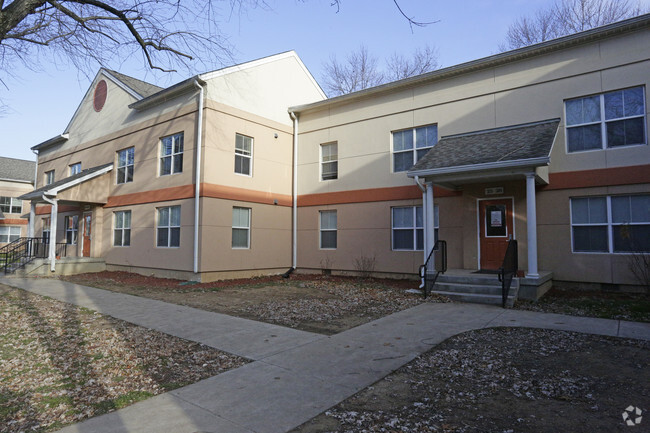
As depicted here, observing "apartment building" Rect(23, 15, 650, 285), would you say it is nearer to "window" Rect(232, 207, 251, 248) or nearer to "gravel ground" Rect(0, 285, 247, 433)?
"window" Rect(232, 207, 251, 248)

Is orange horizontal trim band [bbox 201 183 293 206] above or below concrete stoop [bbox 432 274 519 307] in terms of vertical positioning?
above

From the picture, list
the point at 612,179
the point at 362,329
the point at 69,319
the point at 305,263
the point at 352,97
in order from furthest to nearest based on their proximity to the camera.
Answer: the point at 305,263 → the point at 352,97 → the point at 612,179 → the point at 69,319 → the point at 362,329

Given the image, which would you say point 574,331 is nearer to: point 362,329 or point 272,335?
point 362,329

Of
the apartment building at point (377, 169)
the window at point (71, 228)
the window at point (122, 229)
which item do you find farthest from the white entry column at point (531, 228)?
the window at point (71, 228)

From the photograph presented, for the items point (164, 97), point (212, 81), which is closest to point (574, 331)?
point (212, 81)

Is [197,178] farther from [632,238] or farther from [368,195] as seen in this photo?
[632,238]

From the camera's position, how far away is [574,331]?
7.04 m

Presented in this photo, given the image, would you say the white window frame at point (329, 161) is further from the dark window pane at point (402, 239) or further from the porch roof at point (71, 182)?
the porch roof at point (71, 182)

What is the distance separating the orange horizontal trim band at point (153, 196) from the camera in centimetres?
1458

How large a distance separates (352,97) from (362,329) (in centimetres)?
1071

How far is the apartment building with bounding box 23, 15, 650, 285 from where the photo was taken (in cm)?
1066

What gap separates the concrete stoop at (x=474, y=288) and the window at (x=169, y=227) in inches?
382

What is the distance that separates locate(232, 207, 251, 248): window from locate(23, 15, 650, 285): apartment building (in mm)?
61

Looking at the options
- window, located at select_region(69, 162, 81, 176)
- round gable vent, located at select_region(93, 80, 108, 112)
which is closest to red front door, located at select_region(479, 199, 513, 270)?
round gable vent, located at select_region(93, 80, 108, 112)
